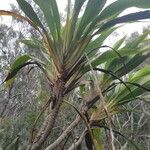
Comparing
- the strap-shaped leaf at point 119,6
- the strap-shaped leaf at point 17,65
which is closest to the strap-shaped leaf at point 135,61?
the strap-shaped leaf at point 119,6

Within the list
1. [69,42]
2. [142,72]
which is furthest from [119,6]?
[142,72]

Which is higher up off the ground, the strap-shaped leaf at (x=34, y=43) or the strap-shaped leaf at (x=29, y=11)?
the strap-shaped leaf at (x=34, y=43)

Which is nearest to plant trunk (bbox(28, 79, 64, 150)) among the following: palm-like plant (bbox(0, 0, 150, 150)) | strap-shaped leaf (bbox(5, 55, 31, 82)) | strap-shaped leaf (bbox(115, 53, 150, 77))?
palm-like plant (bbox(0, 0, 150, 150))

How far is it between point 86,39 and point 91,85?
10.0 inches

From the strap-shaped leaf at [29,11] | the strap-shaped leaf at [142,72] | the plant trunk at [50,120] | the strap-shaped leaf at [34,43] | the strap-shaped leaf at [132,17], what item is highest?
the strap-shaped leaf at [34,43]

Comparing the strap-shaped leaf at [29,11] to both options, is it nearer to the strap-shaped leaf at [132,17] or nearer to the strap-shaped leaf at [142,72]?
the strap-shaped leaf at [132,17]

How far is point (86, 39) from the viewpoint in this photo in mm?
1299

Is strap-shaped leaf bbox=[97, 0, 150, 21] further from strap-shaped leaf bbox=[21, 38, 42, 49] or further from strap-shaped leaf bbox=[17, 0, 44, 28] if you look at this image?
strap-shaped leaf bbox=[21, 38, 42, 49]

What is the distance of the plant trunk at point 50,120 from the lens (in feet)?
3.85

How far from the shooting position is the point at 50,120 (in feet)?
3.92

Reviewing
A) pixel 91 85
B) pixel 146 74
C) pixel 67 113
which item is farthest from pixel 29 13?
pixel 67 113

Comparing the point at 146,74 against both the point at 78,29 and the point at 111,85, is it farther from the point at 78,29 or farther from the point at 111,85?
the point at 78,29

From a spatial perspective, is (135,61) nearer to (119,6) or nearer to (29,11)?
(119,6)

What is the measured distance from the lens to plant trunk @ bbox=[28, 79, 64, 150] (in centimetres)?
117
